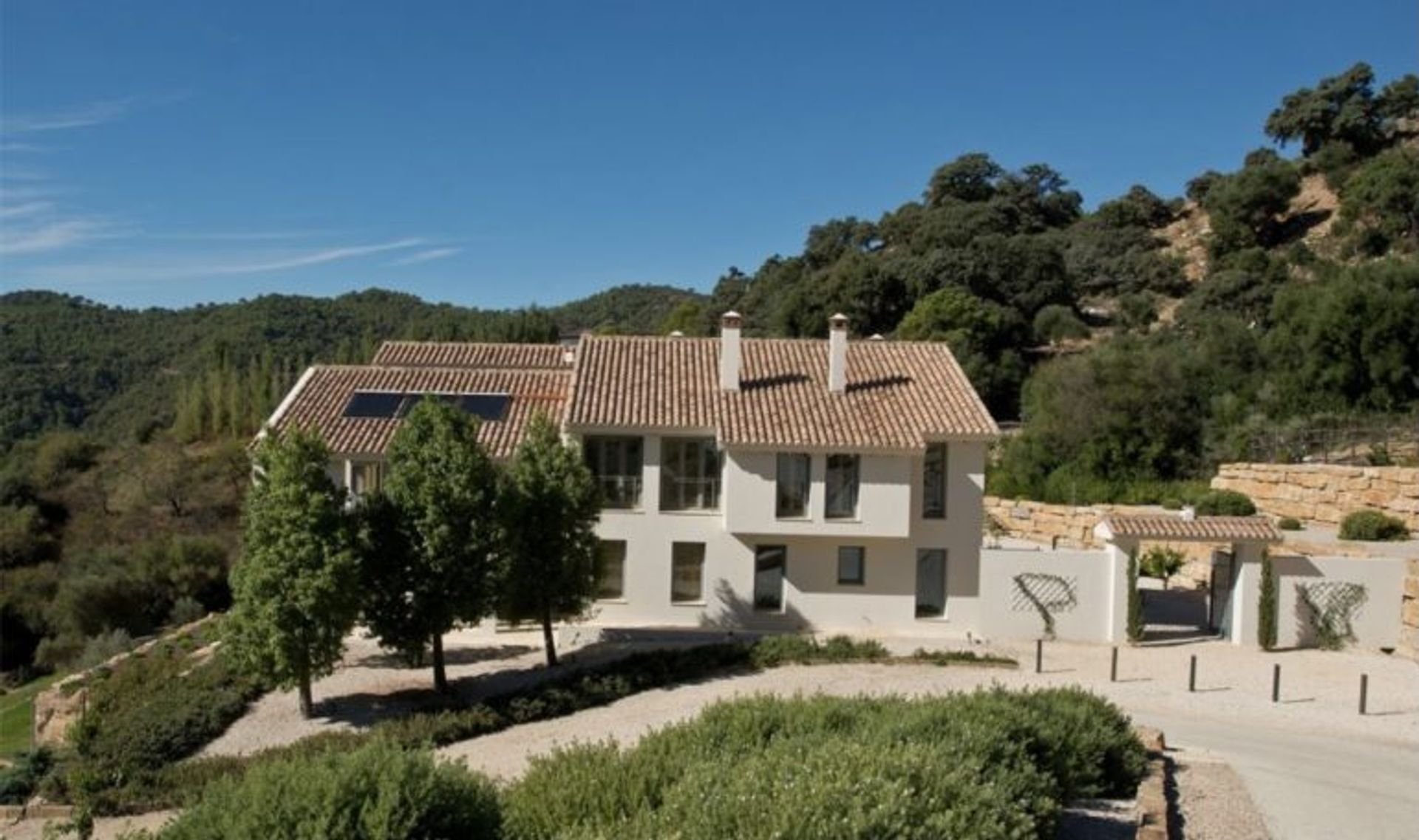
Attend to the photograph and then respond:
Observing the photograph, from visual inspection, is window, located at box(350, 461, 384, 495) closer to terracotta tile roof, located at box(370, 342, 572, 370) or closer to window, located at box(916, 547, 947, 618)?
terracotta tile roof, located at box(370, 342, 572, 370)

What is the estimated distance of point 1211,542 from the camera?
22.6 meters

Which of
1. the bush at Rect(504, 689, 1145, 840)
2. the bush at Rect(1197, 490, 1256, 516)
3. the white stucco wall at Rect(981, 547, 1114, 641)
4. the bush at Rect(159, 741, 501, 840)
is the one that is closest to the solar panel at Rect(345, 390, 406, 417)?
the white stucco wall at Rect(981, 547, 1114, 641)

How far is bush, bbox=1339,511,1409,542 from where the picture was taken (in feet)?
89.0

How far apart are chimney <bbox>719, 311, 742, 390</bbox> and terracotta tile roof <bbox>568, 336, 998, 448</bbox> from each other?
25cm

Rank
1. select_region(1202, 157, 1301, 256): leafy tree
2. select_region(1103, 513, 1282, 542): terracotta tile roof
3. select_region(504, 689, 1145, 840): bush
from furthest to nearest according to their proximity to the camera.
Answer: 1. select_region(1202, 157, 1301, 256): leafy tree
2. select_region(1103, 513, 1282, 542): terracotta tile roof
3. select_region(504, 689, 1145, 840): bush

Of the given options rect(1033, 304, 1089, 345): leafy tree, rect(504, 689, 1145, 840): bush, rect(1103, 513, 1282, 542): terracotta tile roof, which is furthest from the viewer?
rect(1033, 304, 1089, 345): leafy tree

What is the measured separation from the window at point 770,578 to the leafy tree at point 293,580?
9.43 metres

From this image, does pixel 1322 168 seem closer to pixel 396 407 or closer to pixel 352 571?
pixel 396 407

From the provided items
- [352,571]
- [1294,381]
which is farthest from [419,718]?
[1294,381]

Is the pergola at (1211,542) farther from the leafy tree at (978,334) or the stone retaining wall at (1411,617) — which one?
the leafy tree at (978,334)

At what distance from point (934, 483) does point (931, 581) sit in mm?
2310

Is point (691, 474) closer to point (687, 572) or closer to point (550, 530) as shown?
point (687, 572)

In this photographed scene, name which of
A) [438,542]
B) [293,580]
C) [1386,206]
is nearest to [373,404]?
[438,542]

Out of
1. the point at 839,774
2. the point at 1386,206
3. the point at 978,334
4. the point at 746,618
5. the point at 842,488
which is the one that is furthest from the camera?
the point at 1386,206
